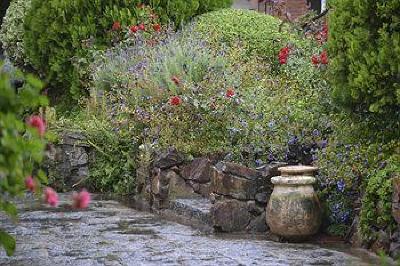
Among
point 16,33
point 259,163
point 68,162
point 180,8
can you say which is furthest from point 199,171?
point 16,33

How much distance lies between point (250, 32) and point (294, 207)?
16.0 ft

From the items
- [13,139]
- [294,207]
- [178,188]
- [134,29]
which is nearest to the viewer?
[13,139]

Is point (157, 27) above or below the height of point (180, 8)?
below

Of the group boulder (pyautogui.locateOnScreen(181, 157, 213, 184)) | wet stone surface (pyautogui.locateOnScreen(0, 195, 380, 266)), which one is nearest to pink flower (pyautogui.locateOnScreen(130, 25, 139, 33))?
boulder (pyautogui.locateOnScreen(181, 157, 213, 184))

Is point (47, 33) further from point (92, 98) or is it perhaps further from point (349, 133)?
point (349, 133)

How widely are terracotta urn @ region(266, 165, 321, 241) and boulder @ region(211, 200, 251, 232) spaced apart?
373 millimetres

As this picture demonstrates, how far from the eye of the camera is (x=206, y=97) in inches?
327

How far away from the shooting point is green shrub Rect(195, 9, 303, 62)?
1059cm

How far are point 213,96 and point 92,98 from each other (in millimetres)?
2826

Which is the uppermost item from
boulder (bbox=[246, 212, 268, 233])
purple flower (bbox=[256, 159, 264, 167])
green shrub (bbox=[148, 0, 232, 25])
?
green shrub (bbox=[148, 0, 232, 25])

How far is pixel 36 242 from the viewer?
6418 mm

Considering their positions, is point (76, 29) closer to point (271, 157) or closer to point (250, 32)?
point (250, 32)

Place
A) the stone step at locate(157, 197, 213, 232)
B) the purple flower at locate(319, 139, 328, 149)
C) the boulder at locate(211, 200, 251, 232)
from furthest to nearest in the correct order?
1. the stone step at locate(157, 197, 213, 232)
2. the purple flower at locate(319, 139, 328, 149)
3. the boulder at locate(211, 200, 251, 232)

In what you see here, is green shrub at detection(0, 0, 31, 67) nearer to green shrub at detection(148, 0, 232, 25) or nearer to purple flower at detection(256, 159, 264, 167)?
green shrub at detection(148, 0, 232, 25)
